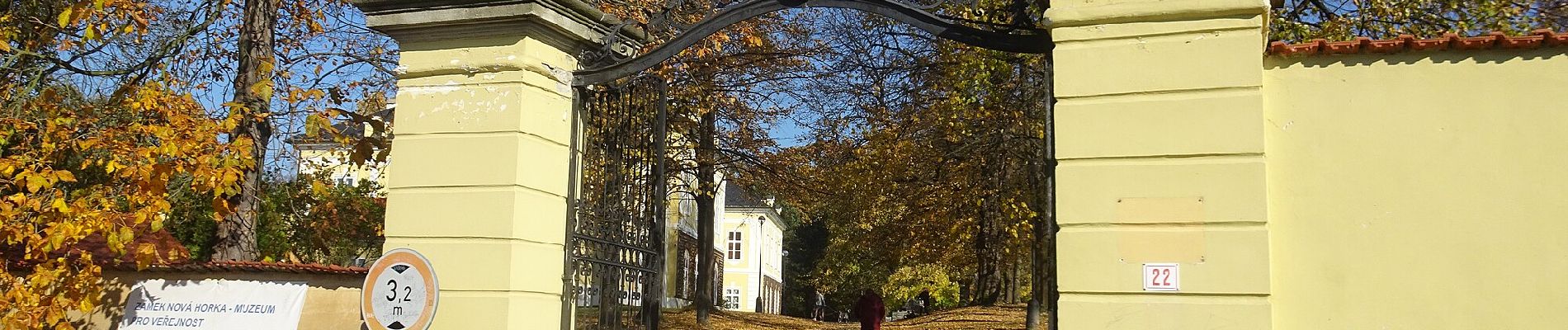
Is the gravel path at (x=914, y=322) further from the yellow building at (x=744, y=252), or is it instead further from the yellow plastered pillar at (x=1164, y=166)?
the yellow building at (x=744, y=252)

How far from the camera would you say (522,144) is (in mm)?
7520

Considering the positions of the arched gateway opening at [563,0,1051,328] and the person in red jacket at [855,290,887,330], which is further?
the person in red jacket at [855,290,887,330]

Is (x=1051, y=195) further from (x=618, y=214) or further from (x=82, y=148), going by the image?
(x=82, y=148)

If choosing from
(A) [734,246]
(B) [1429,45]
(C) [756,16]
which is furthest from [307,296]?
(A) [734,246]

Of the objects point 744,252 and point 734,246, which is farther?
point 734,246

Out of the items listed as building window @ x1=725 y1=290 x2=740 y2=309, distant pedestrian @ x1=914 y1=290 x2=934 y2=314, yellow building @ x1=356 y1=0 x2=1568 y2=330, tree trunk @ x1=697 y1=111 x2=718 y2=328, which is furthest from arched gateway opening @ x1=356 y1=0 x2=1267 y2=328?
building window @ x1=725 y1=290 x2=740 y2=309

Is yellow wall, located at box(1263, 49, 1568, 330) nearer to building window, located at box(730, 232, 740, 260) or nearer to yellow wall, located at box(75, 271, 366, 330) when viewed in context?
yellow wall, located at box(75, 271, 366, 330)

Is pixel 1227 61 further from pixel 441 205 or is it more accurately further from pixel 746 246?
pixel 746 246

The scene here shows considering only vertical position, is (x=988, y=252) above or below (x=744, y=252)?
below

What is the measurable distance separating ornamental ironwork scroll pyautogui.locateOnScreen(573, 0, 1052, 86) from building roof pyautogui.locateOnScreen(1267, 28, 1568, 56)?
132cm

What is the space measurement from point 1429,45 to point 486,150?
528 centimetres

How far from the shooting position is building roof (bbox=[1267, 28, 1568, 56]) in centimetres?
598

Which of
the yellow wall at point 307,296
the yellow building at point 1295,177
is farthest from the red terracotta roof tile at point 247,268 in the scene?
the yellow building at point 1295,177

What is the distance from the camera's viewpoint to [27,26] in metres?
12.7
